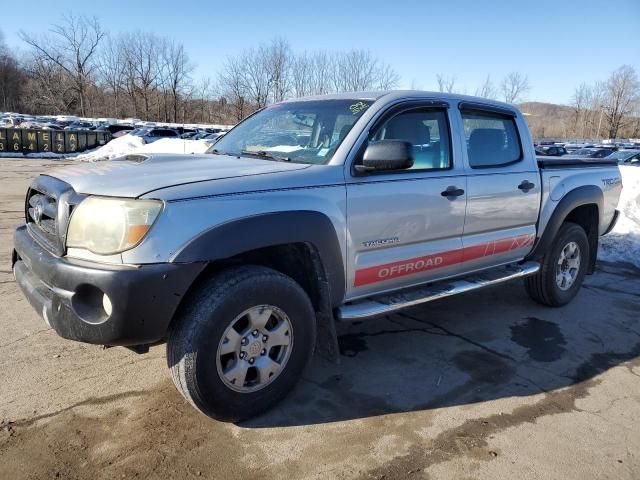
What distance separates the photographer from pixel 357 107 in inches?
136

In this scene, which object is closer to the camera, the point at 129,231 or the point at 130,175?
the point at 129,231

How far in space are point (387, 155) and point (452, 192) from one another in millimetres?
852

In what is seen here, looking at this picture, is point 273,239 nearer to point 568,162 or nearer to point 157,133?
point 568,162

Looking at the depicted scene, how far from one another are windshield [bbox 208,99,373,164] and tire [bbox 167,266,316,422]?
0.94m

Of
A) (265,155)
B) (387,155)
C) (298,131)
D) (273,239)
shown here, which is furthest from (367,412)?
(298,131)

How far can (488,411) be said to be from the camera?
10.1ft

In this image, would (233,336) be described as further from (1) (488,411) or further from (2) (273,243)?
(1) (488,411)

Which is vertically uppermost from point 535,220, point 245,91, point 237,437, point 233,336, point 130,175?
point 245,91

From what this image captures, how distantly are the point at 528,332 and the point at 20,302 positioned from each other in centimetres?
457

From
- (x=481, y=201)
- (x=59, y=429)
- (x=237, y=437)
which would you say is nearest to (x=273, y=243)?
(x=237, y=437)

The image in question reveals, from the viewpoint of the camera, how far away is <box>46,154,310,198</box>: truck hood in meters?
2.55

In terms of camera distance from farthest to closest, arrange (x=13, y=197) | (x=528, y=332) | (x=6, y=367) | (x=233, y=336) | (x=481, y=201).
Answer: (x=13, y=197) → (x=528, y=332) → (x=481, y=201) → (x=6, y=367) → (x=233, y=336)

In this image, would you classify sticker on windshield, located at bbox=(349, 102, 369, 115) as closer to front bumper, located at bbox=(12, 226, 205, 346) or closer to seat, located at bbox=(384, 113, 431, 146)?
seat, located at bbox=(384, 113, 431, 146)

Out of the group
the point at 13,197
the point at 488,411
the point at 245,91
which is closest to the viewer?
the point at 488,411
